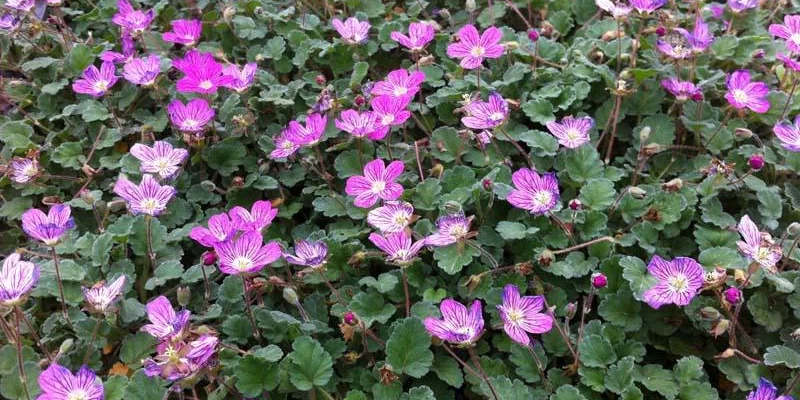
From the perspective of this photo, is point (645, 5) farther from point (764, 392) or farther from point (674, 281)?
point (764, 392)

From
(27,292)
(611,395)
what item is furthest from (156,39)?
(611,395)

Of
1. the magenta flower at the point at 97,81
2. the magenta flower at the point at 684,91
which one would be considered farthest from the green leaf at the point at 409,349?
the magenta flower at the point at 97,81

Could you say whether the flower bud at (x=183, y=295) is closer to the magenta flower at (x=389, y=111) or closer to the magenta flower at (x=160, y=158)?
the magenta flower at (x=160, y=158)

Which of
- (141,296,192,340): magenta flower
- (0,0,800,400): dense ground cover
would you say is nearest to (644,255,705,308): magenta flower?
(0,0,800,400): dense ground cover

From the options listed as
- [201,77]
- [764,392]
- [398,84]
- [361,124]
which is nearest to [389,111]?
[361,124]

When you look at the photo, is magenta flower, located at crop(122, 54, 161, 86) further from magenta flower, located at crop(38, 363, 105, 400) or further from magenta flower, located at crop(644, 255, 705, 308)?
magenta flower, located at crop(644, 255, 705, 308)

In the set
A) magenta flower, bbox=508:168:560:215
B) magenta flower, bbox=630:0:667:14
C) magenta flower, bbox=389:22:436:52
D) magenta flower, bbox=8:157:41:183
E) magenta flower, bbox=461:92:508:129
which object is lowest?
magenta flower, bbox=8:157:41:183

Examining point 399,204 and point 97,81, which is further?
point 97,81
